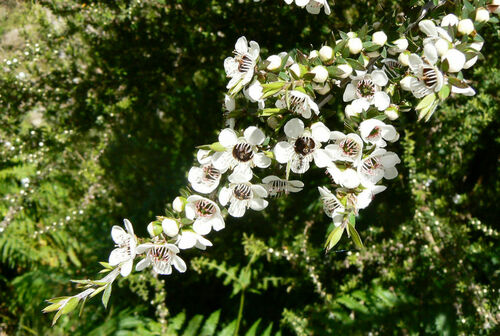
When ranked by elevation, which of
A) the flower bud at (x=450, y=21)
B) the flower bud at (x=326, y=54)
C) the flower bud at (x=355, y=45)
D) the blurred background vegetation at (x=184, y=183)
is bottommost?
the blurred background vegetation at (x=184, y=183)

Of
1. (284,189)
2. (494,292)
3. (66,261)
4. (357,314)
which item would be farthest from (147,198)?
(494,292)

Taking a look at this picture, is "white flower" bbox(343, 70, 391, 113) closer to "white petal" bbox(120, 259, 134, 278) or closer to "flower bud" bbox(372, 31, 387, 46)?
"flower bud" bbox(372, 31, 387, 46)

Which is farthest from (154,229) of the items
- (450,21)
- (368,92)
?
(450,21)

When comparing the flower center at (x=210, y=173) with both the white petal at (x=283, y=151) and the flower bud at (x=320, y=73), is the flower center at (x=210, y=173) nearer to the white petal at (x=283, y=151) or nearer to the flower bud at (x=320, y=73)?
the white petal at (x=283, y=151)

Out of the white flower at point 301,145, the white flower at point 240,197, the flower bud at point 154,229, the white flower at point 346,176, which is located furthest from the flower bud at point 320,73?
the flower bud at point 154,229

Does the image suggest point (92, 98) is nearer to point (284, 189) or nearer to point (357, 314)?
point (284, 189)

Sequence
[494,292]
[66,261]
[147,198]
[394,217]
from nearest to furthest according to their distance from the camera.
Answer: [494,292] < [394,217] < [147,198] < [66,261]
